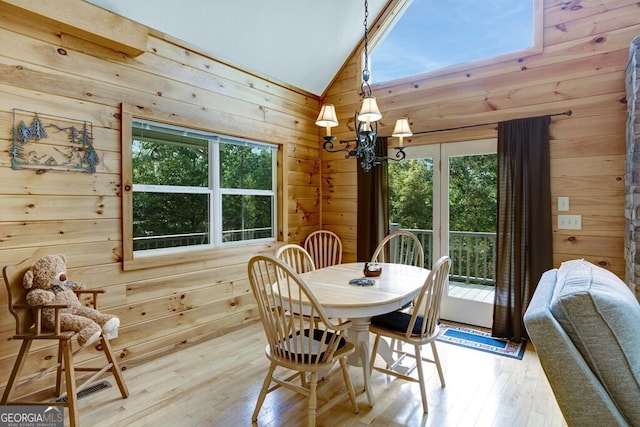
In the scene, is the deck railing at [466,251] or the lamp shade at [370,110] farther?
the deck railing at [466,251]

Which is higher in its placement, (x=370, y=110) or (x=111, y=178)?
(x=370, y=110)

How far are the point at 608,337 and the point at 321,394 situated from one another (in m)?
1.73

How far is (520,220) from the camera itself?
315cm

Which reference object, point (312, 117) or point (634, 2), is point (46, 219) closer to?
point (312, 117)

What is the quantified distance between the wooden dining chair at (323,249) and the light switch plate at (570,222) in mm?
2147

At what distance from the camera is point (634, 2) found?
277cm

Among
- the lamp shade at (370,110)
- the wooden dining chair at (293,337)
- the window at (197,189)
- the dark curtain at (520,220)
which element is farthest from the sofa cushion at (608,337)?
the window at (197,189)

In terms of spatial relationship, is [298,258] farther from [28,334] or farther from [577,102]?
[577,102]

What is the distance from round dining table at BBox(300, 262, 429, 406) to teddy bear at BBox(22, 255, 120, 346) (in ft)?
4.22

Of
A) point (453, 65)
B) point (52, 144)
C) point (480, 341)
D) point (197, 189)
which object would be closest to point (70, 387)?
point (52, 144)

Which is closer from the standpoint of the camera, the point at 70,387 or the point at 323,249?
the point at 70,387

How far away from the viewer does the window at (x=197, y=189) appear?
2.93 m

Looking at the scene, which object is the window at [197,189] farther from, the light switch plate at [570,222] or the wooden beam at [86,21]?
the light switch plate at [570,222]

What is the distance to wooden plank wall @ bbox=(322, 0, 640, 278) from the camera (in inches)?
112
